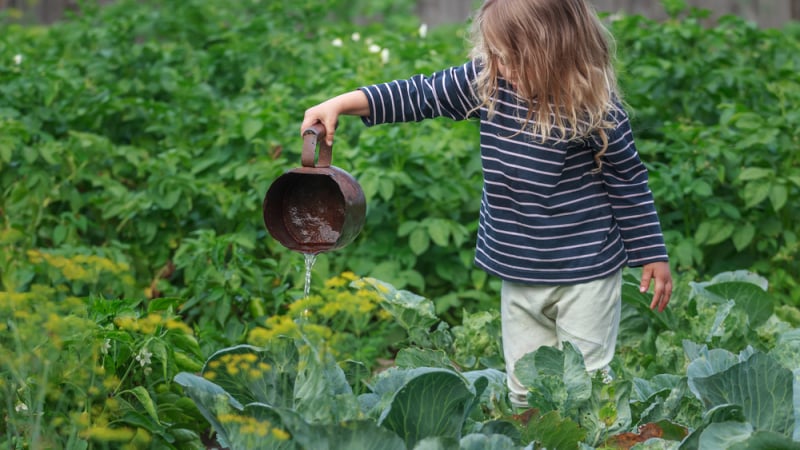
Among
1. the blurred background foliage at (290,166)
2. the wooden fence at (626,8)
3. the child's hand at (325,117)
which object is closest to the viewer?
the child's hand at (325,117)

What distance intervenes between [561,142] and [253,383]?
1063mm

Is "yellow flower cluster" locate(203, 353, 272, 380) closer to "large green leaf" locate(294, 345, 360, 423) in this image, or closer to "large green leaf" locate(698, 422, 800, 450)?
"large green leaf" locate(294, 345, 360, 423)

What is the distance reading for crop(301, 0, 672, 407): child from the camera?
9.73ft

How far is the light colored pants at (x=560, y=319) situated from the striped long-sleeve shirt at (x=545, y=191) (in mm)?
60

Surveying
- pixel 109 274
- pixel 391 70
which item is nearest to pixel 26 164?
pixel 109 274

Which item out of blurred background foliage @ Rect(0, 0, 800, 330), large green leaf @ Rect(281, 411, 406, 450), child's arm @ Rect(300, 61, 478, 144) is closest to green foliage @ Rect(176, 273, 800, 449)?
large green leaf @ Rect(281, 411, 406, 450)

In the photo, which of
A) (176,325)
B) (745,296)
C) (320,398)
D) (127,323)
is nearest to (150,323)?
(127,323)

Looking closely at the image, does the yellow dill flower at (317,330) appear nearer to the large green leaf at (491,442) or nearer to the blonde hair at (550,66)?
the large green leaf at (491,442)

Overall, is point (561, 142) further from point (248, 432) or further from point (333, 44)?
point (333, 44)

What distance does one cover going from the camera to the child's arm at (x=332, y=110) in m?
2.94

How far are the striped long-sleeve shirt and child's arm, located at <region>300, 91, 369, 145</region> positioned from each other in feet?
0.12

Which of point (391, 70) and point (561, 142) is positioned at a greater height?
point (391, 70)

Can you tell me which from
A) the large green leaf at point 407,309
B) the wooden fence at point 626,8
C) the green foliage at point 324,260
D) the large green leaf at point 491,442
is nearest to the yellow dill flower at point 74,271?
the green foliage at point 324,260

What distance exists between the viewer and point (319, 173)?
9.59ft
